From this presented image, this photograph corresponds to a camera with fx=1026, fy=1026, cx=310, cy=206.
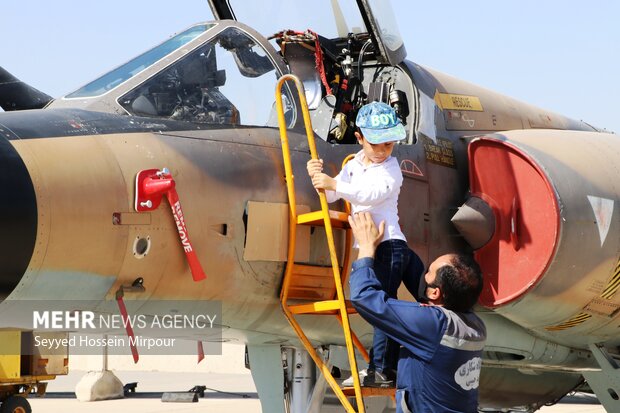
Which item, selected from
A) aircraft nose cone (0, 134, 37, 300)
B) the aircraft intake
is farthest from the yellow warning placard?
aircraft nose cone (0, 134, 37, 300)

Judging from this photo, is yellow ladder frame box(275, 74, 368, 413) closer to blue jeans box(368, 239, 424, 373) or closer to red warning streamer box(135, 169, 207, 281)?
blue jeans box(368, 239, 424, 373)

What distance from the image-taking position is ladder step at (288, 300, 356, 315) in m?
5.21

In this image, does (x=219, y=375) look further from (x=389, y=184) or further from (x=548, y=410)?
(x=389, y=184)

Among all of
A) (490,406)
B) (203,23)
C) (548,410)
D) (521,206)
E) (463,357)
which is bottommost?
(548,410)

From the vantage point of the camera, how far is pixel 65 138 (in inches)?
183

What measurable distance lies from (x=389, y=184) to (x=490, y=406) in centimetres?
407

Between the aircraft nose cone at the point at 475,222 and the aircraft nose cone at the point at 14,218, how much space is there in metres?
2.80

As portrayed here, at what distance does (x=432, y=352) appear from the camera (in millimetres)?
4066

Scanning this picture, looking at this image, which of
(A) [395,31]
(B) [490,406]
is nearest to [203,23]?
(A) [395,31]

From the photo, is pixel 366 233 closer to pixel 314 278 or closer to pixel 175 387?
pixel 314 278

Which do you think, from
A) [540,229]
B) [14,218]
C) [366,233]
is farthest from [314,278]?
[14,218]

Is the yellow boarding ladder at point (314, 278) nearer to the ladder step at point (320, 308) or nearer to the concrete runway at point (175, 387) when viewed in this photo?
the ladder step at point (320, 308)

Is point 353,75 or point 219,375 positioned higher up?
point 353,75

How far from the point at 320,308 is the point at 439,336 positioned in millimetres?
1306
